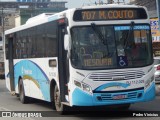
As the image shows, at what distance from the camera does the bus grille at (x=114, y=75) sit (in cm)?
1133

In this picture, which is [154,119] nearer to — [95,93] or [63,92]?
[95,93]

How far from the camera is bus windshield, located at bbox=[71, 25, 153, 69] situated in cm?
1144

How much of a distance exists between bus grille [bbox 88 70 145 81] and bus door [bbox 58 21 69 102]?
3.28 feet

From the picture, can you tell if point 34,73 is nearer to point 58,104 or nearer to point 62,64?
point 58,104

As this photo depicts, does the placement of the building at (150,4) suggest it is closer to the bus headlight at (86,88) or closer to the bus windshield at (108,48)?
the bus windshield at (108,48)

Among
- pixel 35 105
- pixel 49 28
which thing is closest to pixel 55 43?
pixel 49 28

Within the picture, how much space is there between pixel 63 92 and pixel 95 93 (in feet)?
4.65

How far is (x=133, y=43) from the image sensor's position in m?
11.8

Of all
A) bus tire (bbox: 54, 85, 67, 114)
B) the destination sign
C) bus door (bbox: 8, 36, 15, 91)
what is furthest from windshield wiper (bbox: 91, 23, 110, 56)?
bus door (bbox: 8, 36, 15, 91)

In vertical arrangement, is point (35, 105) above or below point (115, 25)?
below

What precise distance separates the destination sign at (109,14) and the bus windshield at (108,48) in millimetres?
264

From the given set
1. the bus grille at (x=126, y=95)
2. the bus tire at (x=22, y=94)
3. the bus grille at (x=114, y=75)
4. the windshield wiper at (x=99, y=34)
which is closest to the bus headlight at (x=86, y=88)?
the bus grille at (x=114, y=75)

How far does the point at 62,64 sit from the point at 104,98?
1.71 m

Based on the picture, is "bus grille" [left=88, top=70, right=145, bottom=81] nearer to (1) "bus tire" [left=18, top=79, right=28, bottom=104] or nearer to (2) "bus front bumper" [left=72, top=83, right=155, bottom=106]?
(2) "bus front bumper" [left=72, top=83, right=155, bottom=106]
